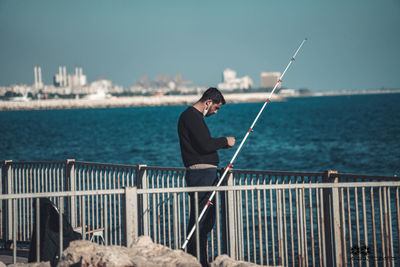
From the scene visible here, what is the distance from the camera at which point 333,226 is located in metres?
4.68

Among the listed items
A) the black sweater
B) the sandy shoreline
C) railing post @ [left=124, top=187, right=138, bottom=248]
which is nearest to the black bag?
railing post @ [left=124, top=187, right=138, bottom=248]

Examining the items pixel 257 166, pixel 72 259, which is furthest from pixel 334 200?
pixel 257 166

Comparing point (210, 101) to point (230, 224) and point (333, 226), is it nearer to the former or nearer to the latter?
point (230, 224)

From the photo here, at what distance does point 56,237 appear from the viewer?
4.81 metres

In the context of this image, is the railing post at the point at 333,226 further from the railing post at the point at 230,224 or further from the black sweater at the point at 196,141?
the black sweater at the point at 196,141

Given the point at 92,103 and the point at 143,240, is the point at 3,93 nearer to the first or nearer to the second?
the point at 92,103

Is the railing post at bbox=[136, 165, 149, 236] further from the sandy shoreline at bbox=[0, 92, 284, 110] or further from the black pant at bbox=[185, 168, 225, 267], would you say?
the sandy shoreline at bbox=[0, 92, 284, 110]

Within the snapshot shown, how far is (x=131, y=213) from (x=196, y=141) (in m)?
0.97

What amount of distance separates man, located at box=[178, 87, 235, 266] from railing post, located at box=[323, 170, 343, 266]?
1003 millimetres

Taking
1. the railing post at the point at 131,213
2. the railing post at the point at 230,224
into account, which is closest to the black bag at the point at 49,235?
the railing post at the point at 131,213

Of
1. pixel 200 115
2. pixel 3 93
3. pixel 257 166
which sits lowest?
pixel 257 166

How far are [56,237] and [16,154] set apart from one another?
111ft

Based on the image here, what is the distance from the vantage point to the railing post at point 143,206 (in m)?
5.82

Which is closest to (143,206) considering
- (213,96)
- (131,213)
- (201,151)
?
(201,151)
